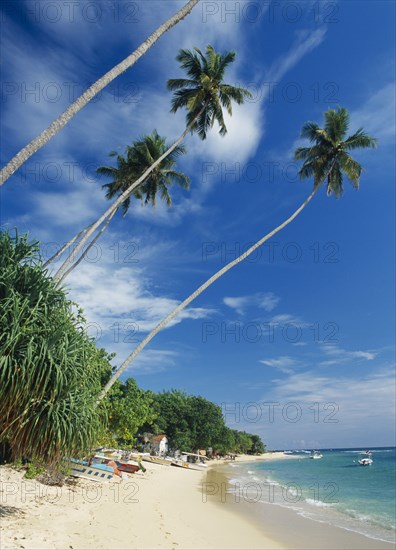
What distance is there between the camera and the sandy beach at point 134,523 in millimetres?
10234

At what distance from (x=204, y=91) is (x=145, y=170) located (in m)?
5.61

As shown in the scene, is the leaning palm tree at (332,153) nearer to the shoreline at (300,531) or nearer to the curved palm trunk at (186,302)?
the curved palm trunk at (186,302)

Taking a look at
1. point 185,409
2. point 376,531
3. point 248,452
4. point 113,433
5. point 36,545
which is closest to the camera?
point 36,545

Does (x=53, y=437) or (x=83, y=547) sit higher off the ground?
(x=53, y=437)

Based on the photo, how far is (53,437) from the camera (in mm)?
9742

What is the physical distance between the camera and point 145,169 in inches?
954

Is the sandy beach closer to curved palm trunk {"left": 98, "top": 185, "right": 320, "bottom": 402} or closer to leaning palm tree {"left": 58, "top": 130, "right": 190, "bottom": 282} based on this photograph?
curved palm trunk {"left": 98, "top": 185, "right": 320, "bottom": 402}

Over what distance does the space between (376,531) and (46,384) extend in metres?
15.6

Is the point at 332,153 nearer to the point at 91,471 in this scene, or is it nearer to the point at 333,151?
the point at 333,151

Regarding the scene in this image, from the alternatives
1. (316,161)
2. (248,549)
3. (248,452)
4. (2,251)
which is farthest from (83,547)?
(248,452)

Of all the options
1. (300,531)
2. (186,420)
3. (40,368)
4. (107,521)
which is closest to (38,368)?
(40,368)

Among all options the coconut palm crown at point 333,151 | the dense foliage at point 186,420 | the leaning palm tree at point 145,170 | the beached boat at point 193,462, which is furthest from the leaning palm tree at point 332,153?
the dense foliage at point 186,420

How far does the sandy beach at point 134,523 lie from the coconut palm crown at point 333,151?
648 inches

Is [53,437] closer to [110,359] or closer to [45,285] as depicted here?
[45,285]
